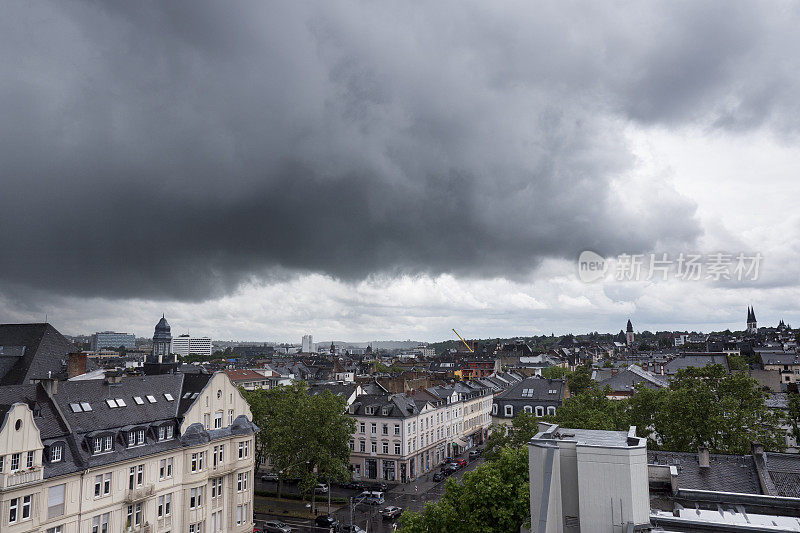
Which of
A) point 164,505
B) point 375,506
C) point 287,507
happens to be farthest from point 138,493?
point 375,506

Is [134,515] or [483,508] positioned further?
[134,515]

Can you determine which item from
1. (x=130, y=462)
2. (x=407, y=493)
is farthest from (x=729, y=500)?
(x=407, y=493)

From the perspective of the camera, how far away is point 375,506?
6334 cm

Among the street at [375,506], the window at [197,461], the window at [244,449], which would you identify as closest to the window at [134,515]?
the window at [197,461]

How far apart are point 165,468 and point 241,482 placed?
919 cm

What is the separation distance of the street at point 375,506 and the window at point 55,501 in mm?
24941

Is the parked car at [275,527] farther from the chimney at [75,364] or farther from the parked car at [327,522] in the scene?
the chimney at [75,364]

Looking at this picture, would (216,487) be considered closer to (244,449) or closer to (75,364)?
(244,449)

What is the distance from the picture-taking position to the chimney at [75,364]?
58656mm

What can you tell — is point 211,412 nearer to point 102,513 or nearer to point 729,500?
point 102,513

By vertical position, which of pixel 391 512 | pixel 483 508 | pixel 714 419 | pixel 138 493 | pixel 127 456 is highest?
pixel 714 419

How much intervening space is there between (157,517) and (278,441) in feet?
64.5

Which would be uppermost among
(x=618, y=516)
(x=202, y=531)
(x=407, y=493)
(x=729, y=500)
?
(x=618, y=516)

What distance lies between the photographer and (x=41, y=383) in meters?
41.6
